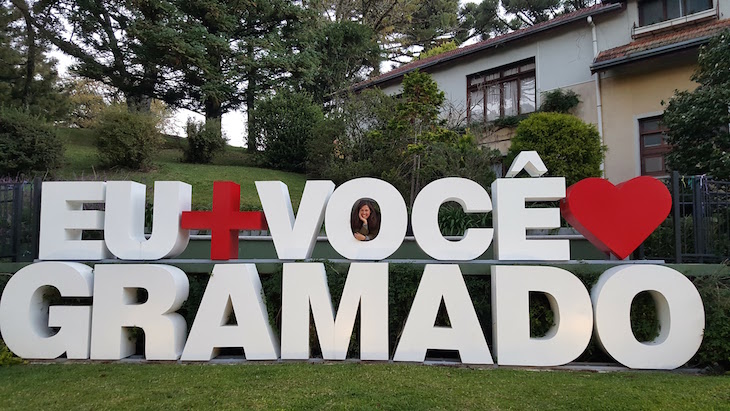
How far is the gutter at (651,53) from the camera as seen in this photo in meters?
12.4

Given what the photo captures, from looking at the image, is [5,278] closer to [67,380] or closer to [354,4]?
[67,380]

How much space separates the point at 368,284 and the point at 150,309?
299 centimetres

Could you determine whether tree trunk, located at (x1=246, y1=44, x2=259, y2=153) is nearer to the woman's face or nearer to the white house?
the white house

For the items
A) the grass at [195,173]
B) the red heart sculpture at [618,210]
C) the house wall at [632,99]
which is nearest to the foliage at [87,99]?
the grass at [195,173]

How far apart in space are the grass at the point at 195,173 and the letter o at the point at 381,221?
5.70m

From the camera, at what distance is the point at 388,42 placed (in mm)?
31250

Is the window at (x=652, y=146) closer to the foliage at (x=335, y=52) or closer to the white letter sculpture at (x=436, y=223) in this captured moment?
the white letter sculpture at (x=436, y=223)

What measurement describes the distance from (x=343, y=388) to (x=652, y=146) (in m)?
12.9

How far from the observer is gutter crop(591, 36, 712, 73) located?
40.8ft

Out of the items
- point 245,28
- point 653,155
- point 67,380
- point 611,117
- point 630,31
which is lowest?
point 67,380

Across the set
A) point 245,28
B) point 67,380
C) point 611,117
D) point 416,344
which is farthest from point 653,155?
point 245,28

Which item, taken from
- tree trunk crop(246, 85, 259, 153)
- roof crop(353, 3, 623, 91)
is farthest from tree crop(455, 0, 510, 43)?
tree trunk crop(246, 85, 259, 153)

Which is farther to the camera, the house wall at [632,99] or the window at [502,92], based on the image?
the window at [502,92]

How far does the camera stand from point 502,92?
56.9 ft
